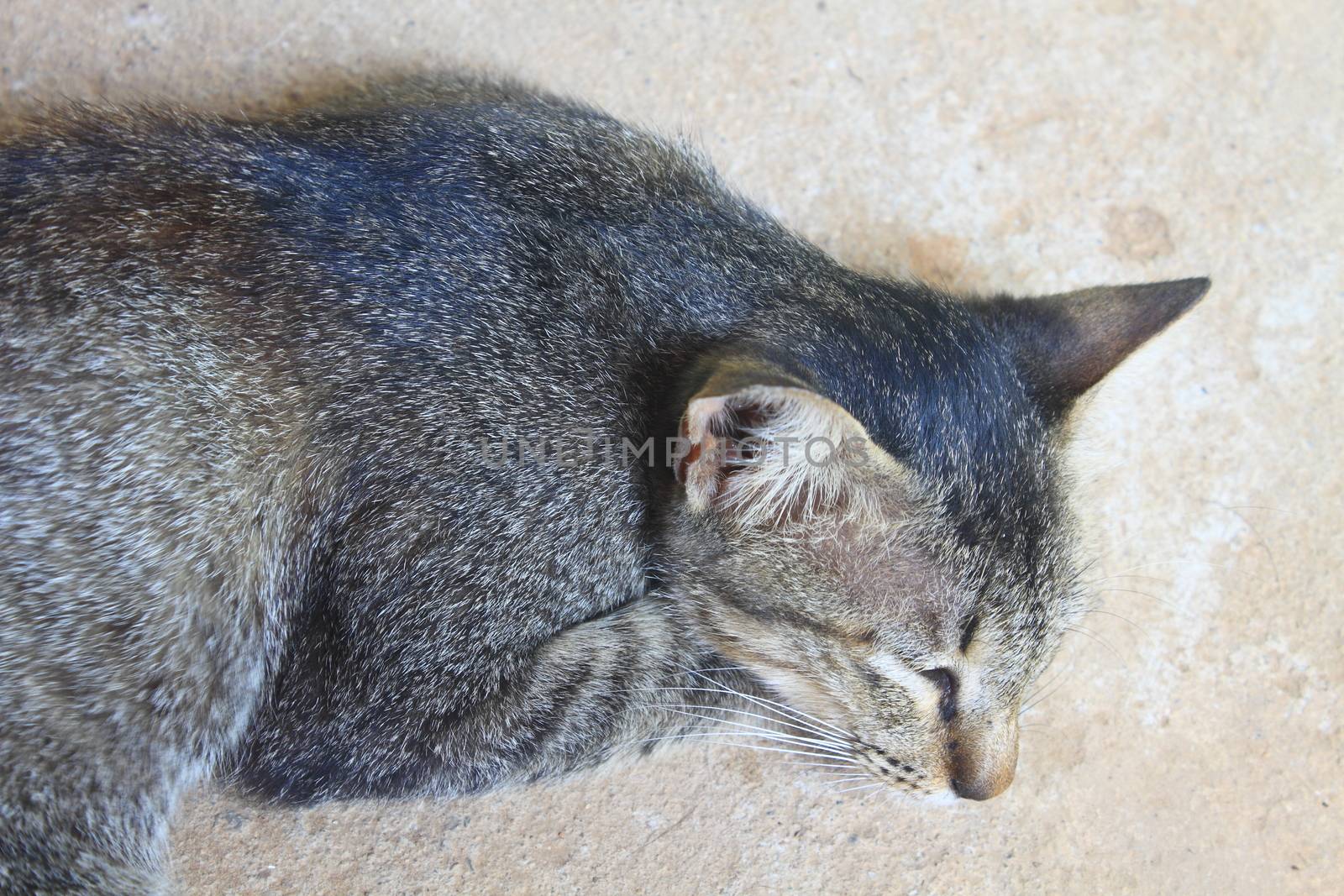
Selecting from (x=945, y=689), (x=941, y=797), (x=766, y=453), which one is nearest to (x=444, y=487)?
(x=766, y=453)

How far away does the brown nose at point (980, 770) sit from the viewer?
8.64 feet

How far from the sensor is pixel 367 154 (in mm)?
2684

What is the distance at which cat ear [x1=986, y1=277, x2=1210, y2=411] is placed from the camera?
2.68 meters

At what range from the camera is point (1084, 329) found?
275 centimetres

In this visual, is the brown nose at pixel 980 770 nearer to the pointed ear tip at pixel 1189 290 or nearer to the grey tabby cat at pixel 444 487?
the grey tabby cat at pixel 444 487

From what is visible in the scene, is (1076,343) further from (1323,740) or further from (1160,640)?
(1323,740)

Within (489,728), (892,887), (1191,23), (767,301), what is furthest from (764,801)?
(1191,23)

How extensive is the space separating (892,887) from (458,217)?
7.32ft

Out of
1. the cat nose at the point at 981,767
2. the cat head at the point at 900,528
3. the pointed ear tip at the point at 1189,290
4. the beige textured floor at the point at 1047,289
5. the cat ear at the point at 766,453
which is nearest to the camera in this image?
the cat ear at the point at 766,453

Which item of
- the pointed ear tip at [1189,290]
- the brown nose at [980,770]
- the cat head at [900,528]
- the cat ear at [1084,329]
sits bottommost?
the brown nose at [980,770]

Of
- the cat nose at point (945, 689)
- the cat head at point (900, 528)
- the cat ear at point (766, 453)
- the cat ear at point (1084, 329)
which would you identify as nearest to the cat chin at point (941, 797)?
Answer: the cat head at point (900, 528)

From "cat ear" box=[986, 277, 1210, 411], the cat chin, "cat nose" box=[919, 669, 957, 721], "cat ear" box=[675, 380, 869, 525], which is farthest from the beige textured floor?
"cat ear" box=[675, 380, 869, 525]

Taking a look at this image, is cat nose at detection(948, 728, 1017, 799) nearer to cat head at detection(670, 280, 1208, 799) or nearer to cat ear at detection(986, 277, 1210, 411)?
cat head at detection(670, 280, 1208, 799)

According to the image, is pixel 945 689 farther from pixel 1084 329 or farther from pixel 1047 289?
pixel 1047 289
